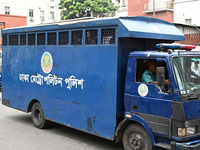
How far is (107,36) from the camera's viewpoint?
19.7 ft

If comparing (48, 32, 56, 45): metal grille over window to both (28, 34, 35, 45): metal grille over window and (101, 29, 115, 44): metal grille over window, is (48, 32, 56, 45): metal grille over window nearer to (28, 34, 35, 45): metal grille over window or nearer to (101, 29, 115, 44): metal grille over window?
(28, 34, 35, 45): metal grille over window

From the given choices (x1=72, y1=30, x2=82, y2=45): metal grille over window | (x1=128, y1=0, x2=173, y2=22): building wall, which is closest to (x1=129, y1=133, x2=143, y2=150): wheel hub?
(x1=72, y1=30, x2=82, y2=45): metal grille over window

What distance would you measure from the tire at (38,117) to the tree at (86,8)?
22395 mm

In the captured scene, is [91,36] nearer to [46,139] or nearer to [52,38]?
[52,38]

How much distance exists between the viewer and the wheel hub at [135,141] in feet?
17.8

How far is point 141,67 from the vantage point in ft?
18.0

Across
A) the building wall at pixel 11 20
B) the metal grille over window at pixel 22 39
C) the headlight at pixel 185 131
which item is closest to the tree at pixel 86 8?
the building wall at pixel 11 20

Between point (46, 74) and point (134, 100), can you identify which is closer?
point (134, 100)

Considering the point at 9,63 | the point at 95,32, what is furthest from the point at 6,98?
the point at 95,32

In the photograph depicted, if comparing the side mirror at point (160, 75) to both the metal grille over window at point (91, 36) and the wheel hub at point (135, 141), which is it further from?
the metal grille over window at point (91, 36)

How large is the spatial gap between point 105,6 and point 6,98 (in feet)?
76.4

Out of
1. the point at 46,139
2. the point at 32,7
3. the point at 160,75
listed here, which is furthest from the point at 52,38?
the point at 32,7

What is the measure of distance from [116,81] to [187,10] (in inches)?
827

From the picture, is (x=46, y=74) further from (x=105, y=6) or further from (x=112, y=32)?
(x=105, y=6)
